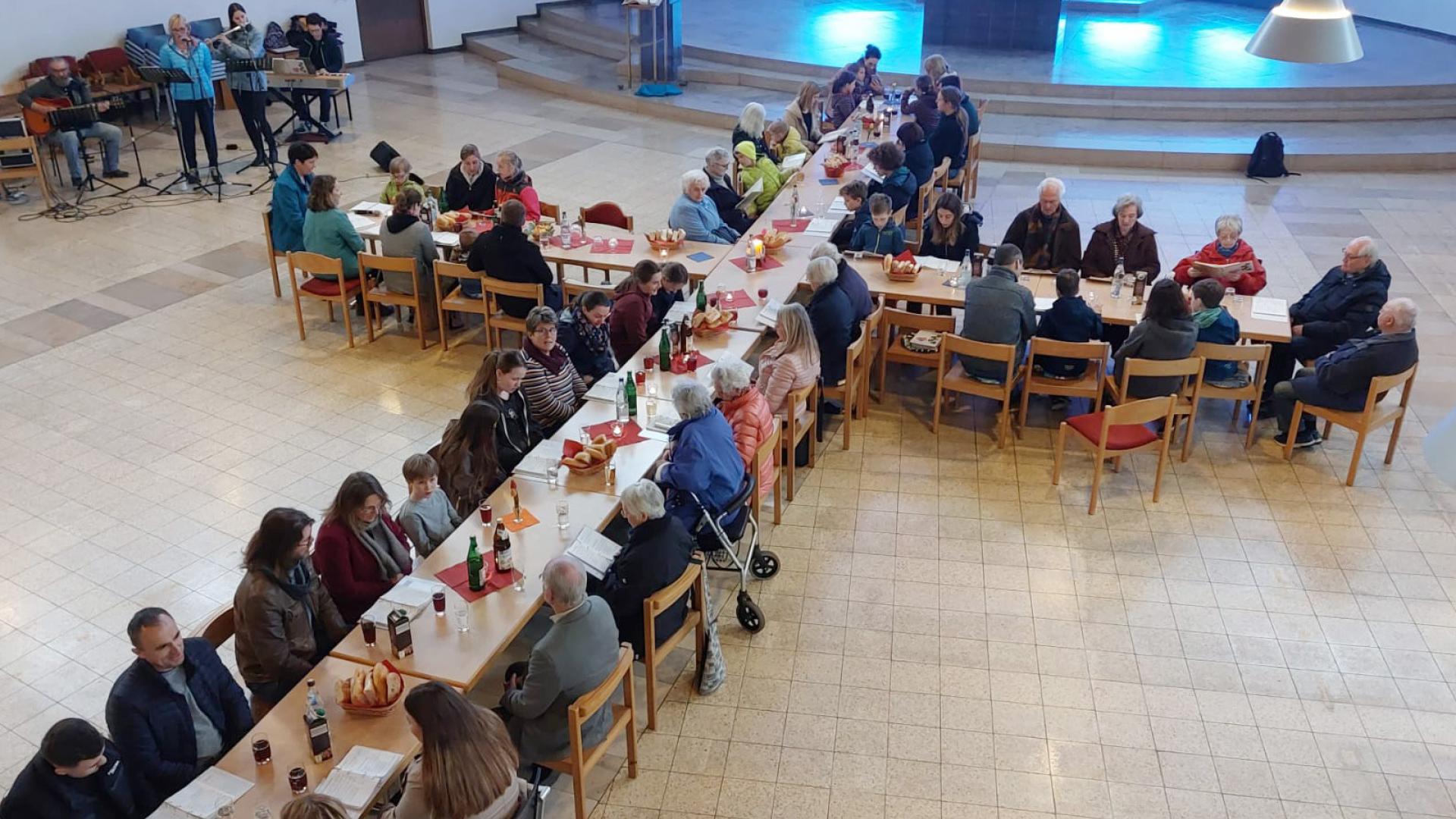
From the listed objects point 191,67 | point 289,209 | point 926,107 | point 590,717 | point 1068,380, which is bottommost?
point 590,717

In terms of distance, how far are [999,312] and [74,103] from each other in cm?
1137

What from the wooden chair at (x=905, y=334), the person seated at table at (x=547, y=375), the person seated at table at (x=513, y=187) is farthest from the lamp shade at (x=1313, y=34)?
the person seated at table at (x=513, y=187)

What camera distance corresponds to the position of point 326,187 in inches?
362

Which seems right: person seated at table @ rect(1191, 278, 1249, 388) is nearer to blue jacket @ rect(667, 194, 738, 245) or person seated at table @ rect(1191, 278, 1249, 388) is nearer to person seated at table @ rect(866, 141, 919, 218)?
person seated at table @ rect(866, 141, 919, 218)

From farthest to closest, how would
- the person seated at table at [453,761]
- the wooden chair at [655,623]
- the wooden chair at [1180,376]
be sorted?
the wooden chair at [1180,376] → the wooden chair at [655,623] → the person seated at table at [453,761]

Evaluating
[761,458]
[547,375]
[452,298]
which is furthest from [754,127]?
[761,458]

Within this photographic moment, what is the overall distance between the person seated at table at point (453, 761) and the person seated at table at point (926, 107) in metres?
8.70

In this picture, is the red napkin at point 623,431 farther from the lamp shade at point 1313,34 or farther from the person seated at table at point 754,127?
the person seated at table at point 754,127

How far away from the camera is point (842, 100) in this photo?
12.8 meters

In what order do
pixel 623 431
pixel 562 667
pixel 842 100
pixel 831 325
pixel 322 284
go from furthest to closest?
pixel 842 100
pixel 322 284
pixel 831 325
pixel 623 431
pixel 562 667

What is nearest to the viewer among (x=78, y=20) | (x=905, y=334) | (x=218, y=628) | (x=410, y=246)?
(x=218, y=628)

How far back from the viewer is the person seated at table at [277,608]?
4.89 metres

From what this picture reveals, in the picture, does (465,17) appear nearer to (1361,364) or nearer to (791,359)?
(791,359)

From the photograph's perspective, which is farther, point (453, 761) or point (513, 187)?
point (513, 187)
